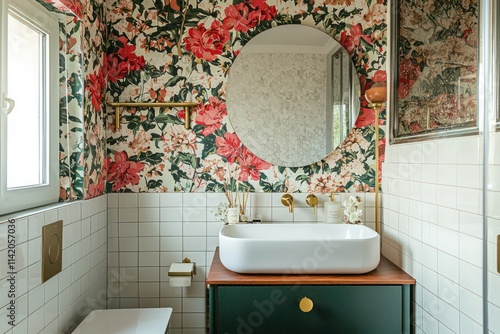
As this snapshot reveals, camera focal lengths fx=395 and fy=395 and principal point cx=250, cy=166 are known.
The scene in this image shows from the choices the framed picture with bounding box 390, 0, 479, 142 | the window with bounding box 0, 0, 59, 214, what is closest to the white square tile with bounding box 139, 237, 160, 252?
the window with bounding box 0, 0, 59, 214

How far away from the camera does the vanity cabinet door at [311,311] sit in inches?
62.4

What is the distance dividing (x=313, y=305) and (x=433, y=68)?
1043mm

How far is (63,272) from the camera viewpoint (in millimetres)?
1655

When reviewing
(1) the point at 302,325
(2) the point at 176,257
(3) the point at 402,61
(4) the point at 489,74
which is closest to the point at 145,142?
(2) the point at 176,257

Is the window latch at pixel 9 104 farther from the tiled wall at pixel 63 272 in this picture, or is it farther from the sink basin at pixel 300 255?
the sink basin at pixel 300 255

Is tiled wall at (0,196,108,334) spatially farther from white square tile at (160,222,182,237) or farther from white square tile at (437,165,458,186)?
white square tile at (437,165,458,186)

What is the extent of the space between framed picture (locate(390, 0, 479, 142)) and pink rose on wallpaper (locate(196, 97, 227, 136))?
88 cm

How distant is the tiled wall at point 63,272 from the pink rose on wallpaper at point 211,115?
66 cm

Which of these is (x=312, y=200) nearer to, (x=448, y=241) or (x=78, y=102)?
(x=448, y=241)

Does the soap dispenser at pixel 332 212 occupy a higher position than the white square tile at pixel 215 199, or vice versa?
the white square tile at pixel 215 199

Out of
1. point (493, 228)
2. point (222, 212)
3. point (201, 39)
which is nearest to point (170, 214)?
point (222, 212)

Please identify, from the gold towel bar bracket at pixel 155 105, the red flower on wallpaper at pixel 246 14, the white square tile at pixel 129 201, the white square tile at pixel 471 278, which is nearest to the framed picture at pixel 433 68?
the white square tile at pixel 471 278

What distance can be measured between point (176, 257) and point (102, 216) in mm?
448

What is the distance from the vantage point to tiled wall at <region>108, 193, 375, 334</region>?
2.14m
